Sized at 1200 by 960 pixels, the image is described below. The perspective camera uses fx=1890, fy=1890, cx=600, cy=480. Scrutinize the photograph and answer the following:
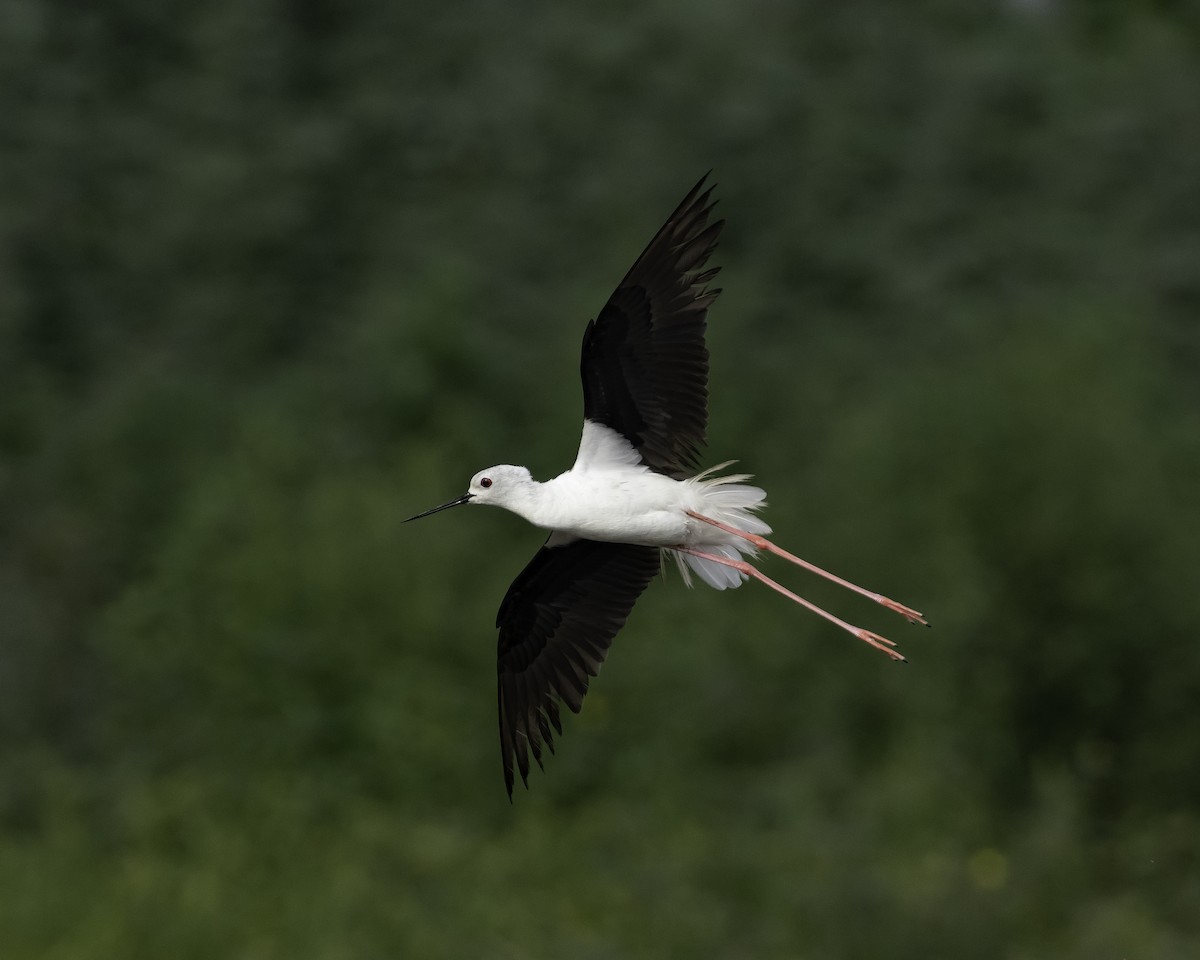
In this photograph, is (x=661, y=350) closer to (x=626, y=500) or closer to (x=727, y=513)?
(x=626, y=500)

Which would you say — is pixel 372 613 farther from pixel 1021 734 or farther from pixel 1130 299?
pixel 1130 299

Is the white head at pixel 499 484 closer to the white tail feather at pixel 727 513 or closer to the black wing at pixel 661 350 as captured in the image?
the black wing at pixel 661 350

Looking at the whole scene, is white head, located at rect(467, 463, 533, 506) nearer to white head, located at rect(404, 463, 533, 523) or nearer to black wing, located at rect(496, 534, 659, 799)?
white head, located at rect(404, 463, 533, 523)

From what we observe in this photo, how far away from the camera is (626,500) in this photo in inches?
418

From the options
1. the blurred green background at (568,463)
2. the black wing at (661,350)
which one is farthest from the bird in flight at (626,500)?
the blurred green background at (568,463)

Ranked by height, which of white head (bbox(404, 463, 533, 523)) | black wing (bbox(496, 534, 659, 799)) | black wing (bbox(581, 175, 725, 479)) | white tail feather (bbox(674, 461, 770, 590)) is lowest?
black wing (bbox(496, 534, 659, 799))

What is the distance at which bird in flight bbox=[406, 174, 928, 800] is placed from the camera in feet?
33.7

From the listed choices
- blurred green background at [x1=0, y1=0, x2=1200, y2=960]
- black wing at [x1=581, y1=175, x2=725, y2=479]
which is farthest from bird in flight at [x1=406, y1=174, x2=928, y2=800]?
blurred green background at [x1=0, y1=0, x2=1200, y2=960]

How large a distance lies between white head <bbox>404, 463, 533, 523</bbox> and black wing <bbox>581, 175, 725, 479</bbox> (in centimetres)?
55

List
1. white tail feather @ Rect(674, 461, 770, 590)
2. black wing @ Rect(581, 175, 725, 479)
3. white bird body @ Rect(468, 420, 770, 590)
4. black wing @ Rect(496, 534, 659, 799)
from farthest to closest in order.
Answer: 1. black wing @ Rect(496, 534, 659, 799)
2. white tail feather @ Rect(674, 461, 770, 590)
3. white bird body @ Rect(468, 420, 770, 590)
4. black wing @ Rect(581, 175, 725, 479)

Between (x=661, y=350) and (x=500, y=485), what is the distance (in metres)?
1.33

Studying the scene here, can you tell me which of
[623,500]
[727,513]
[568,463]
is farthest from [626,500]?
[568,463]

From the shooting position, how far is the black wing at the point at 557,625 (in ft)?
38.1

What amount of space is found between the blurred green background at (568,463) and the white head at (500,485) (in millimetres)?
6984
